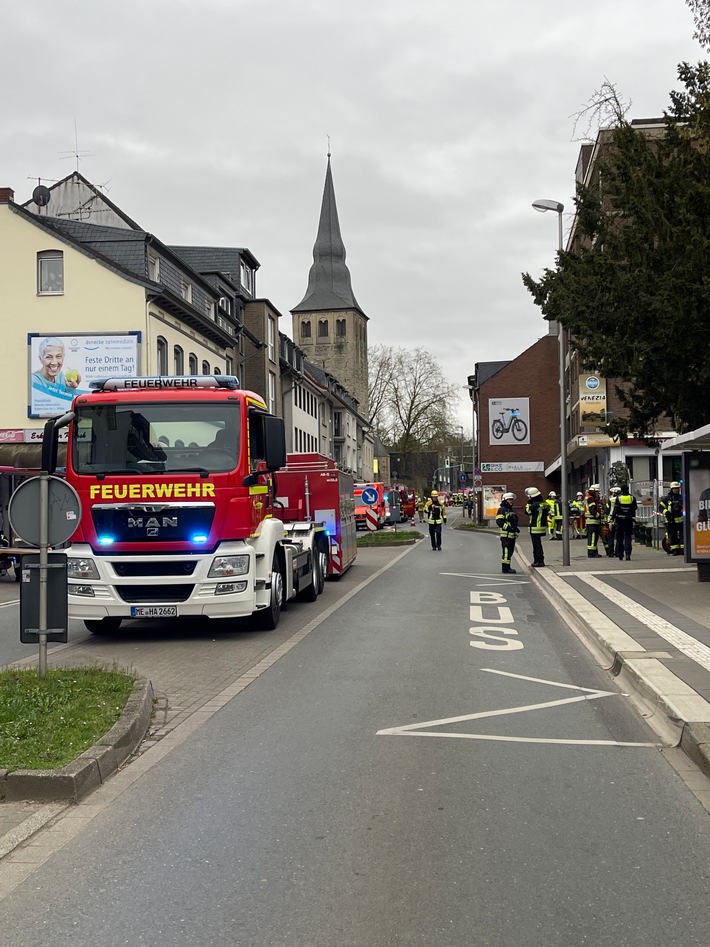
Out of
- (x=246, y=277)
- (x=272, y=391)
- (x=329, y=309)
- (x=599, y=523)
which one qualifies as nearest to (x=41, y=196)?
(x=246, y=277)

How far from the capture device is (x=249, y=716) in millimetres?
7785

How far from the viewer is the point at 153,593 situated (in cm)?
1194

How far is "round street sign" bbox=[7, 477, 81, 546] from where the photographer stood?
27.5 ft

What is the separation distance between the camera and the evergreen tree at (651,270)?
53.7 ft

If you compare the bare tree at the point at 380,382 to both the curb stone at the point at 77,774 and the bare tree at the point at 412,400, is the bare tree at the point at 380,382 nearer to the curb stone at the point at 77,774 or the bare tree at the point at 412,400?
the bare tree at the point at 412,400

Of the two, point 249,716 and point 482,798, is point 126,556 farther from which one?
point 482,798

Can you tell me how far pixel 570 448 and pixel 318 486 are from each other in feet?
103

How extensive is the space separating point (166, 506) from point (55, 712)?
15.9ft

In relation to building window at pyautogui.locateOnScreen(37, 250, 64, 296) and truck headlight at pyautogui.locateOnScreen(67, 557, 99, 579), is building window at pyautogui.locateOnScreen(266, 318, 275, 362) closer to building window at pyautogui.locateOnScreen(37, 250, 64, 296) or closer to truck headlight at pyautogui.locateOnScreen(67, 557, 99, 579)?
building window at pyautogui.locateOnScreen(37, 250, 64, 296)

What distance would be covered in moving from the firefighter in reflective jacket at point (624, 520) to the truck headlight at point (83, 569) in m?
15.5

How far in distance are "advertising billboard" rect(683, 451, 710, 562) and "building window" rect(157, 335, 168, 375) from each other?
76.2 ft

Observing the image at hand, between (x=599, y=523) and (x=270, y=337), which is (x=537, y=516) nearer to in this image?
(x=599, y=523)

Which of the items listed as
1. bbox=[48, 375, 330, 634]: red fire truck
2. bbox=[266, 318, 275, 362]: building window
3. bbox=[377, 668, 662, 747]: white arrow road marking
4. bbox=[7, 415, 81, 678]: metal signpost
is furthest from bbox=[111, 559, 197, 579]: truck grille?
bbox=[266, 318, 275, 362]: building window

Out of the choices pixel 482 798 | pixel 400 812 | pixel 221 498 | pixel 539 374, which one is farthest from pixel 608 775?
pixel 539 374
